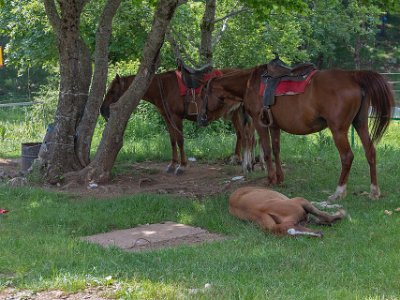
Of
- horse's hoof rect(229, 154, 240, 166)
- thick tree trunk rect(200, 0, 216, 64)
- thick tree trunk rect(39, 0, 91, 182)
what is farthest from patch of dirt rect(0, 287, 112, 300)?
thick tree trunk rect(200, 0, 216, 64)

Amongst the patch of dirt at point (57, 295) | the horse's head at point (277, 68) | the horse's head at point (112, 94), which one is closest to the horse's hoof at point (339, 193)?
the horse's head at point (277, 68)

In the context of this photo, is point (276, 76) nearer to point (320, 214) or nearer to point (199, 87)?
point (199, 87)

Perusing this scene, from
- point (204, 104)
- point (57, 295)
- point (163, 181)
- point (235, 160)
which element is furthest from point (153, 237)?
point (235, 160)

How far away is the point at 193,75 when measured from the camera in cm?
1162

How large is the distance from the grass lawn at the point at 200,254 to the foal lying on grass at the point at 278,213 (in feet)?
0.41

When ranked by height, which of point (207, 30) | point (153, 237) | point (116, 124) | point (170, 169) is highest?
point (207, 30)

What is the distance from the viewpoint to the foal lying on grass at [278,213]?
6.94 metres

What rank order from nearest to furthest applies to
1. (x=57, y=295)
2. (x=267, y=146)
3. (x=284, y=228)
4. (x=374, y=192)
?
(x=57, y=295), (x=284, y=228), (x=374, y=192), (x=267, y=146)

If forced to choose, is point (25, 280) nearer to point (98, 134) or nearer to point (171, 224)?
point (171, 224)

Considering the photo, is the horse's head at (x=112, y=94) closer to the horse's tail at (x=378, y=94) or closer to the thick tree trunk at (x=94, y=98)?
the thick tree trunk at (x=94, y=98)

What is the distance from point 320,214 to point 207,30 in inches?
320

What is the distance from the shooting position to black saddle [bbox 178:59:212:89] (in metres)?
11.6

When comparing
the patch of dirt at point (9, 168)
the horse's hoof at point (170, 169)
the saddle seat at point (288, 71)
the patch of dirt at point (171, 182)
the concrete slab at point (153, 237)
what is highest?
the saddle seat at point (288, 71)

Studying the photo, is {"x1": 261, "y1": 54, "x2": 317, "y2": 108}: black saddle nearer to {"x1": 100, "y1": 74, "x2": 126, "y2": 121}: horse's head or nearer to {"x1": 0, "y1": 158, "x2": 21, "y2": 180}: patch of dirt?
{"x1": 100, "y1": 74, "x2": 126, "y2": 121}: horse's head
